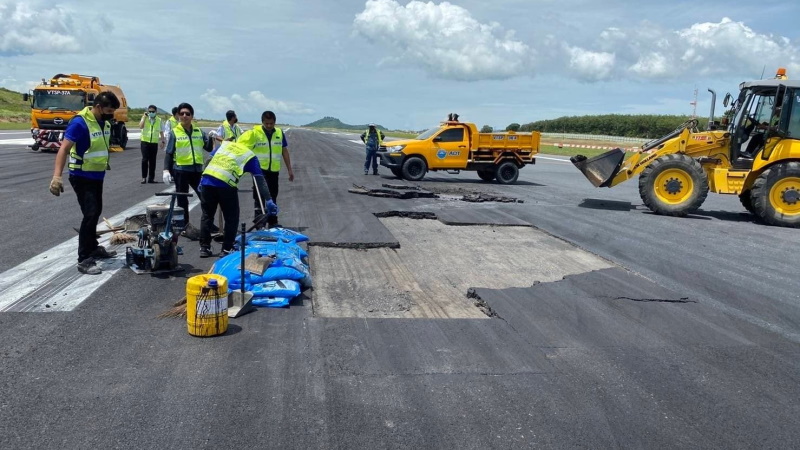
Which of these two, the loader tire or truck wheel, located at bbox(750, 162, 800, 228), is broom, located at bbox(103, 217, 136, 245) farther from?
truck wheel, located at bbox(750, 162, 800, 228)

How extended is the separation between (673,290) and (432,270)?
9.61 ft

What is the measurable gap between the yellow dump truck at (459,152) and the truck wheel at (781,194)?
8.86 m

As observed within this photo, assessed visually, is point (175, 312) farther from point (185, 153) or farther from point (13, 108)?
point (13, 108)

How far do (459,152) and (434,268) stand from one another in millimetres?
12890

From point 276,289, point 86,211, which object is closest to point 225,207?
point 86,211

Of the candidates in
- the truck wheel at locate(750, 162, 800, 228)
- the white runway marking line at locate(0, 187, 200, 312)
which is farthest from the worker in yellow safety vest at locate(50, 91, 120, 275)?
the truck wheel at locate(750, 162, 800, 228)

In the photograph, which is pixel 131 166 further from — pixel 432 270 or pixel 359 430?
pixel 359 430

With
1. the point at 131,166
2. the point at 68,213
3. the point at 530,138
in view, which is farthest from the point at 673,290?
the point at 131,166

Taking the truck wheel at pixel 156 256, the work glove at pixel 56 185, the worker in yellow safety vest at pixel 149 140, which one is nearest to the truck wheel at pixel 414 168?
the worker in yellow safety vest at pixel 149 140

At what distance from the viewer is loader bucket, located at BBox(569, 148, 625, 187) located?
562 inches

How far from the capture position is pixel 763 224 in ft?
43.2

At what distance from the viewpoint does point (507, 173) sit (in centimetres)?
2091

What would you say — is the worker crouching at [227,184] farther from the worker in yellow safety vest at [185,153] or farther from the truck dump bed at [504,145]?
the truck dump bed at [504,145]

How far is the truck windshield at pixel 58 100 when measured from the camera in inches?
987
